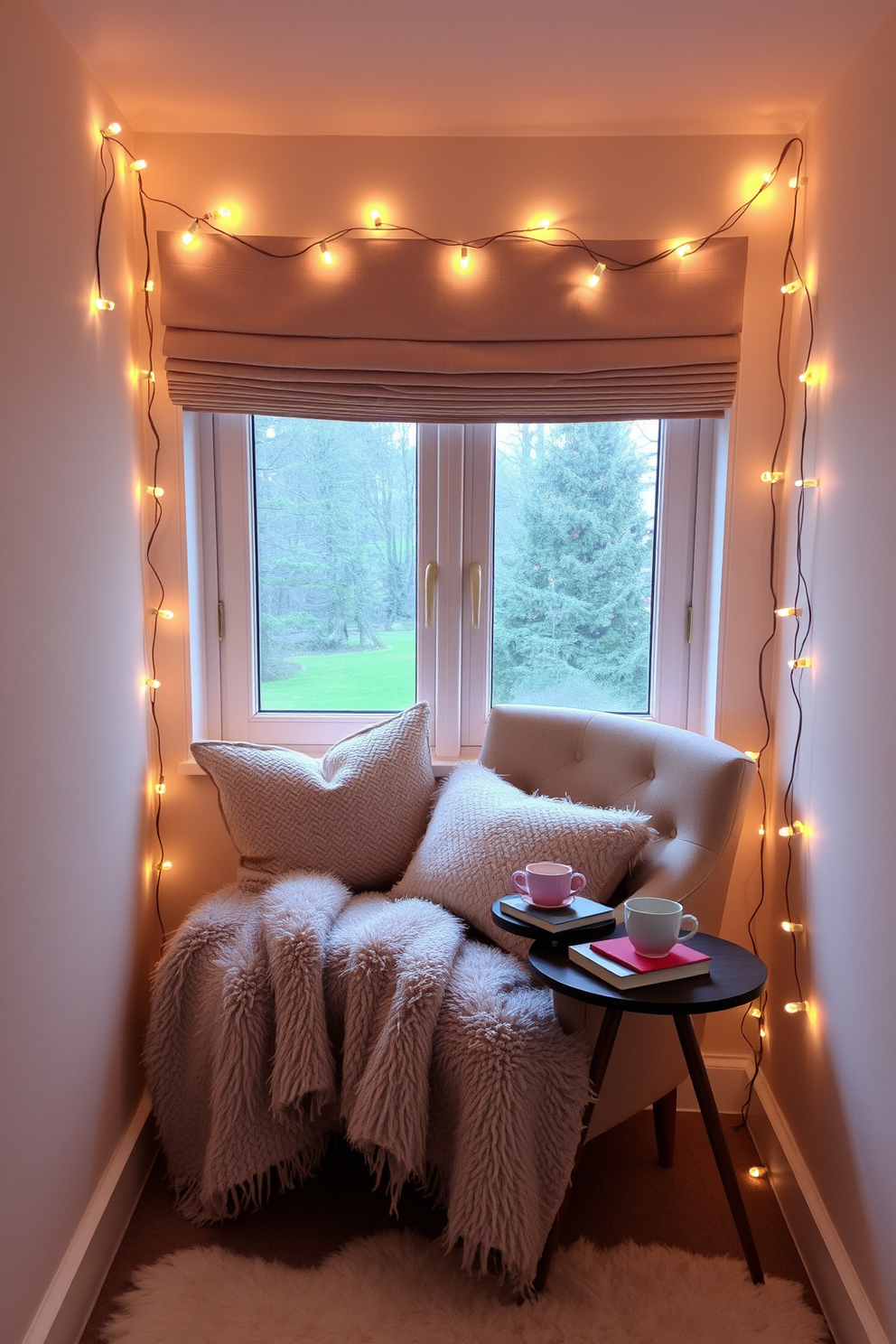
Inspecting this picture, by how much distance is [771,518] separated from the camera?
2.24 meters

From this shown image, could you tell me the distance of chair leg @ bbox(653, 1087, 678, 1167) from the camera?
208 cm

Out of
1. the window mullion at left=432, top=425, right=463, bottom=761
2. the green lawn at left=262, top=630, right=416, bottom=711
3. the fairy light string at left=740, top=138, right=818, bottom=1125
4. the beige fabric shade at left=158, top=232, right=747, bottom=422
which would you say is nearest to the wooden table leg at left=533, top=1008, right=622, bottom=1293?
the fairy light string at left=740, top=138, right=818, bottom=1125

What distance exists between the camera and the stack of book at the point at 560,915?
1.69 metres

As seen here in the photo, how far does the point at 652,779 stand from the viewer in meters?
2.10

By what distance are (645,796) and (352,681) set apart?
0.88 m

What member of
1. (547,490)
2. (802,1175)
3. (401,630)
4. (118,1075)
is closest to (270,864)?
(118,1075)

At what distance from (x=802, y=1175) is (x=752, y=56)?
235 centimetres

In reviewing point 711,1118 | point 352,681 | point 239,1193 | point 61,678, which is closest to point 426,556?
point 352,681

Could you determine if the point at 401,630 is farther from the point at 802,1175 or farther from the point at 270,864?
the point at 802,1175

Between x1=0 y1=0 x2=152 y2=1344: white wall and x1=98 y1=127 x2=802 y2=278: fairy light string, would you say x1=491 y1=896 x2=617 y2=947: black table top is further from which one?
x1=98 y1=127 x2=802 y2=278: fairy light string

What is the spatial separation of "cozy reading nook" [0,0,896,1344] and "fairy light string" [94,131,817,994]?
0.04 ft

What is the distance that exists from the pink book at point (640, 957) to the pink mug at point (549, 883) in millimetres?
117

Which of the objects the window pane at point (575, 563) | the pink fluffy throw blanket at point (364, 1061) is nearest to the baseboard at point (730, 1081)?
the pink fluffy throw blanket at point (364, 1061)

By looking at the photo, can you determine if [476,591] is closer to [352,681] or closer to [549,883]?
[352,681]
